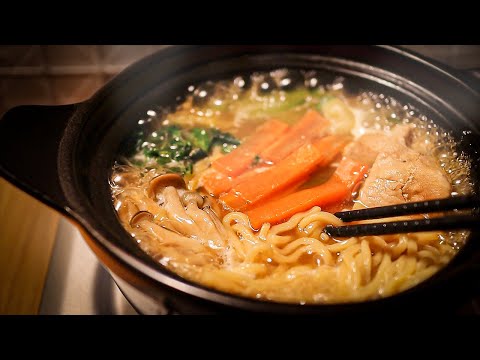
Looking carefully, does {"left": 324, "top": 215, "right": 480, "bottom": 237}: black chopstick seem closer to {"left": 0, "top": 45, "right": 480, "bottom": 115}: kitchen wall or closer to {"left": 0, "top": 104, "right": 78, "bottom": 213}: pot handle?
{"left": 0, "top": 104, "right": 78, "bottom": 213}: pot handle

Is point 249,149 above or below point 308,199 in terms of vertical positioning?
above

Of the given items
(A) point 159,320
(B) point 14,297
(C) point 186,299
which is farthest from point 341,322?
(B) point 14,297

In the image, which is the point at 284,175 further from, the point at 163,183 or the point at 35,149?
the point at 35,149

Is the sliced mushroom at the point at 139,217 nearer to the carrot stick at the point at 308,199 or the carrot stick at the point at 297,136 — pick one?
the carrot stick at the point at 308,199

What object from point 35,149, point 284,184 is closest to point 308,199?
point 284,184

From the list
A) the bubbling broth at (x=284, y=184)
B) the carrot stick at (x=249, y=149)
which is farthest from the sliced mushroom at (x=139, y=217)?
the carrot stick at (x=249, y=149)
